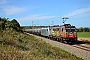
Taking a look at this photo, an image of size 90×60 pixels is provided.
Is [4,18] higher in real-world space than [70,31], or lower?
higher

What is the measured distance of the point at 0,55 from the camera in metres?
8.38

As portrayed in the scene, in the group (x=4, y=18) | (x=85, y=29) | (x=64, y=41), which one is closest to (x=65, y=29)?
(x=64, y=41)

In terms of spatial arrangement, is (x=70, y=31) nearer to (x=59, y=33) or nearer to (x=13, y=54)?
(x=59, y=33)

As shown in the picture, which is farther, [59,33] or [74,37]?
[59,33]

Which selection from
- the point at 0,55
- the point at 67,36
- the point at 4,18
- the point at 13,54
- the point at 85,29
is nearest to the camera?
the point at 0,55

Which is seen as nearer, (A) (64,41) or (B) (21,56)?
(B) (21,56)

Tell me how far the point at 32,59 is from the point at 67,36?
22.7m

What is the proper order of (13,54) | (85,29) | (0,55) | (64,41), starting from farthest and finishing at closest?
(85,29), (64,41), (13,54), (0,55)

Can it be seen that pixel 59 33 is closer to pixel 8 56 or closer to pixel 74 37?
pixel 74 37

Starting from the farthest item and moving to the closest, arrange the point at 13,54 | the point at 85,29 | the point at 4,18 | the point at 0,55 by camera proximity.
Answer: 1. the point at 85,29
2. the point at 4,18
3. the point at 13,54
4. the point at 0,55

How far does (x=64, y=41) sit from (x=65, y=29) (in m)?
3.80

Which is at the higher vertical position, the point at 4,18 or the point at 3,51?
the point at 4,18

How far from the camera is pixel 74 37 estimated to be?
31.5 m

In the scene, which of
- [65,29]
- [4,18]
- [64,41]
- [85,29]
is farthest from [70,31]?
[85,29]
